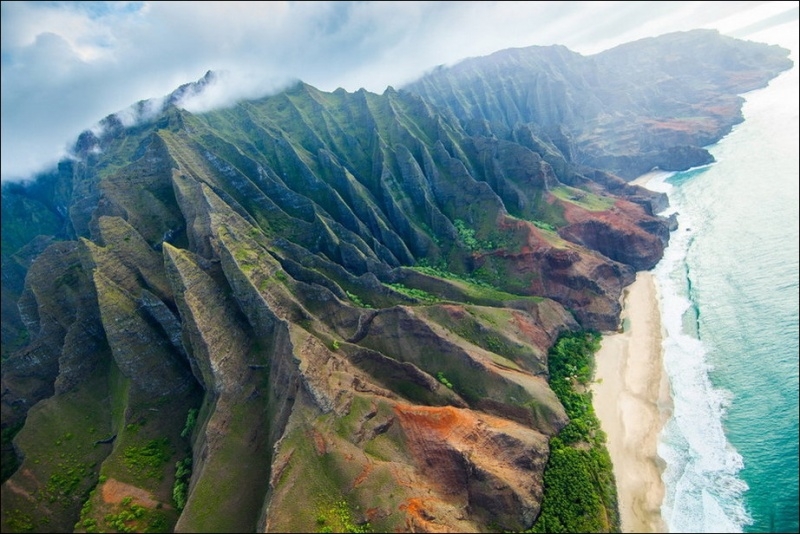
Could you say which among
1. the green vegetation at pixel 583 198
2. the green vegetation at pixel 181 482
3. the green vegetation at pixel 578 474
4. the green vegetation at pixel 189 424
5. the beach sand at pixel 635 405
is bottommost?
the beach sand at pixel 635 405

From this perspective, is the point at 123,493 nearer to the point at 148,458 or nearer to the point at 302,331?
the point at 148,458

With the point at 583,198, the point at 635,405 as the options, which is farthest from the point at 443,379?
the point at 583,198

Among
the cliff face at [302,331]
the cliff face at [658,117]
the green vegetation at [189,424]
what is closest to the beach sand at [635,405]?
the cliff face at [302,331]

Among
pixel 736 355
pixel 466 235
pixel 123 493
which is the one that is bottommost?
pixel 736 355

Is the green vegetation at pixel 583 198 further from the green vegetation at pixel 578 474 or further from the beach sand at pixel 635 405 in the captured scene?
the green vegetation at pixel 578 474

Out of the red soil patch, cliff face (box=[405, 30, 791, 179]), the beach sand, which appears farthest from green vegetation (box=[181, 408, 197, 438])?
cliff face (box=[405, 30, 791, 179])

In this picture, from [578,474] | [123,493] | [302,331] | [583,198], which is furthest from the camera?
[583,198]
